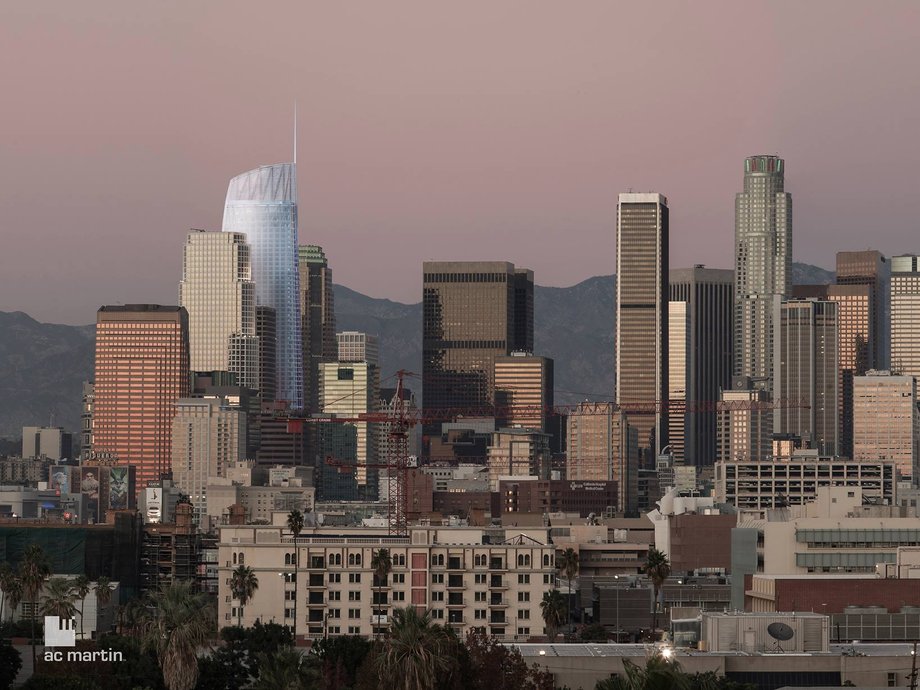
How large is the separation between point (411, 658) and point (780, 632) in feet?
139

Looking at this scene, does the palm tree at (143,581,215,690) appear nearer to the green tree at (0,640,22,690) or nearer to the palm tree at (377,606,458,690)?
the green tree at (0,640,22,690)

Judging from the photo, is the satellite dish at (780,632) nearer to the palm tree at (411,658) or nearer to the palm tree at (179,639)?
the palm tree at (411,658)

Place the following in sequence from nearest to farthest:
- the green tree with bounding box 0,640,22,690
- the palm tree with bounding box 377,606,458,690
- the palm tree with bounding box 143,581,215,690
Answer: the palm tree with bounding box 377,606,458,690
the palm tree with bounding box 143,581,215,690
the green tree with bounding box 0,640,22,690

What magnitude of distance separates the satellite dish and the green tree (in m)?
61.6

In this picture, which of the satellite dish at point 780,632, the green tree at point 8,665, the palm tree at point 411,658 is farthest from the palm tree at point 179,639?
the satellite dish at point 780,632

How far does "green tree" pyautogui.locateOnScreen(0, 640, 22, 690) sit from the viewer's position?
7190 inches

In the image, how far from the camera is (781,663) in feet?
522

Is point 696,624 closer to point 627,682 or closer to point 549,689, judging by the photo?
point 549,689

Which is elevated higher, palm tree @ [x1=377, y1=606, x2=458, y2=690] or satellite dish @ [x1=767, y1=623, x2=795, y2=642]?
palm tree @ [x1=377, y1=606, x2=458, y2=690]

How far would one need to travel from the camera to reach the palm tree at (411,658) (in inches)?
5148

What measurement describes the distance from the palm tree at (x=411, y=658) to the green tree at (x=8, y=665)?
58.5 m

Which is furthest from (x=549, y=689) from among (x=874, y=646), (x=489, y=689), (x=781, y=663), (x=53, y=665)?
(x=53, y=665)

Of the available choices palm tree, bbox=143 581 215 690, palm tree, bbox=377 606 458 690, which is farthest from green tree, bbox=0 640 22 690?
palm tree, bbox=377 606 458 690

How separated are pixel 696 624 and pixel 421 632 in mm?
62905
